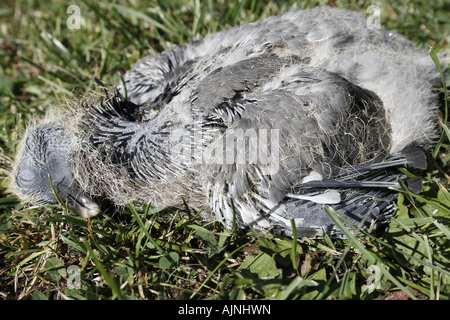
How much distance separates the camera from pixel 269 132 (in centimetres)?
186

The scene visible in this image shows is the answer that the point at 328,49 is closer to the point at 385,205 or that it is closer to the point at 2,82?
the point at 385,205

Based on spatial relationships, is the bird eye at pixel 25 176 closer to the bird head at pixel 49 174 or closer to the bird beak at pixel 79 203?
the bird head at pixel 49 174

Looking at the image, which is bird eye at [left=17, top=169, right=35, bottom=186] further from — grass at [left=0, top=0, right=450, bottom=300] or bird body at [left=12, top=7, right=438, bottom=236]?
grass at [left=0, top=0, right=450, bottom=300]

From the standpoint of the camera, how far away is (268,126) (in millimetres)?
1861

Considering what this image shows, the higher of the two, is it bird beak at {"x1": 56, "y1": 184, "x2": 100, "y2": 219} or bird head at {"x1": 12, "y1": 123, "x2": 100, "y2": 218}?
bird head at {"x1": 12, "y1": 123, "x2": 100, "y2": 218}

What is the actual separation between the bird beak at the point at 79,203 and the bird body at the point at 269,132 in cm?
1

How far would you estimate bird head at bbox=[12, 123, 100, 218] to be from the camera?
2.17m

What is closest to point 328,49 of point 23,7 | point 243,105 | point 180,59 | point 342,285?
point 243,105

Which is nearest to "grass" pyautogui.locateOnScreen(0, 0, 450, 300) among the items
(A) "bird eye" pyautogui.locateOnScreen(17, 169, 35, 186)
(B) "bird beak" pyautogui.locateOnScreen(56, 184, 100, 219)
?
(B) "bird beak" pyautogui.locateOnScreen(56, 184, 100, 219)

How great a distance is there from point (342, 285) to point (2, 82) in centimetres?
302

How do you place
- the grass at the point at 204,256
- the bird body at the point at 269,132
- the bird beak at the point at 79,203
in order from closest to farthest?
the grass at the point at 204,256, the bird body at the point at 269,132, the bird beak at the point at 79,203

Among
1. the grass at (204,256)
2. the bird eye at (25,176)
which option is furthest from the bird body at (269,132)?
the grass at (204,256)

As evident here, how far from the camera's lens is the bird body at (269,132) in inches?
74.5

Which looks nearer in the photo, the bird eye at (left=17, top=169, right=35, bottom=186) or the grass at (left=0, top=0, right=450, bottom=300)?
the grass at (left=0, top=0, right=450, bottom=300)
